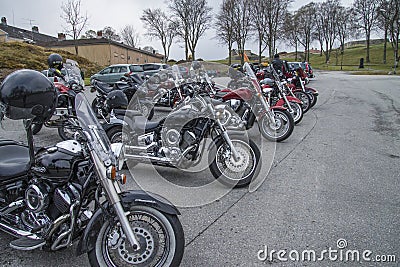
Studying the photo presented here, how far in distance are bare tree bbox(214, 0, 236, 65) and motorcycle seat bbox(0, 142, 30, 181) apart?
41.3 metres

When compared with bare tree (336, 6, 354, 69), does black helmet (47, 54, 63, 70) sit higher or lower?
lower

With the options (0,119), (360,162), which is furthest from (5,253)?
(360,162)

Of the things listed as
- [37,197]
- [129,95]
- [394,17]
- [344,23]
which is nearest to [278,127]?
[129,95]

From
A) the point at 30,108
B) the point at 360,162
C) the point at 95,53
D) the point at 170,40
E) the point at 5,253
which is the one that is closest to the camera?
the point at 30,108

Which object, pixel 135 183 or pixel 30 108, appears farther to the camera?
pixel 135 183

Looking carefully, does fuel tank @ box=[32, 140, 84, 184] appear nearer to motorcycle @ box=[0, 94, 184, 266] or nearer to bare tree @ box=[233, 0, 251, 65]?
motorcycle @ box=[0, 94, 184, 266]

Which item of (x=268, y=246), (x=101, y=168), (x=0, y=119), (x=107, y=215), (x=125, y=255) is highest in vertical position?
(x=0, y=119)

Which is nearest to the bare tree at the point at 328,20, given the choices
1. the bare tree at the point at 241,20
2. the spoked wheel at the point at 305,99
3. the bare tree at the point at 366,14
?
the bare tree at the point at 366,14

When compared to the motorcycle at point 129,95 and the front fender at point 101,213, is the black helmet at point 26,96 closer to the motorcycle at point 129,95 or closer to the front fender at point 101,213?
the front fender at point 101,213

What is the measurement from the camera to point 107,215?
7.36ft

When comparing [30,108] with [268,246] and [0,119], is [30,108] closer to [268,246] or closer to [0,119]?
[0,119]

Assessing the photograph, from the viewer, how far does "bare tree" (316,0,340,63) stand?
5569cm

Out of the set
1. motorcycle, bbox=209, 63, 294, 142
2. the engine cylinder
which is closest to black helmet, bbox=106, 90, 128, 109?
motorcycle, bbox=209, 63, 294, 142

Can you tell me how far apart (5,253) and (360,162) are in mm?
4974
